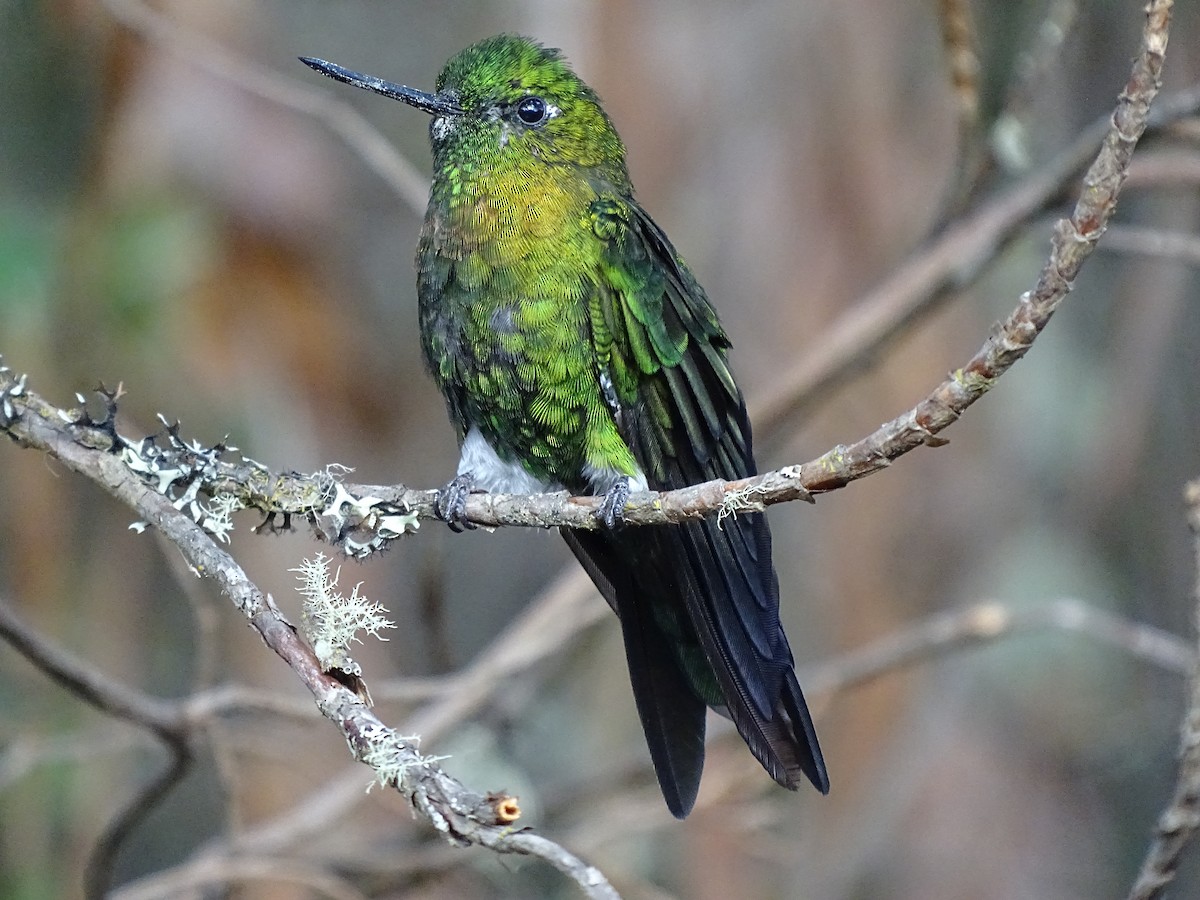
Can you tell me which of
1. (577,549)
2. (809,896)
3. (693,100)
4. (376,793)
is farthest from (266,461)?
(809,896)

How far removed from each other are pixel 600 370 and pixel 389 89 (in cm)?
73

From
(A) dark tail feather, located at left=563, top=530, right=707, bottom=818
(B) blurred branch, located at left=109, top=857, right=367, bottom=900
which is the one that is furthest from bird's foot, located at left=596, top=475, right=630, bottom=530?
(B) blurred branch, located at left=109, top=857, right=367, bottom=900

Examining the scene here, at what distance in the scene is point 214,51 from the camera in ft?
11.1

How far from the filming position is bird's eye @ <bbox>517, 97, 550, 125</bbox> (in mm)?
2846

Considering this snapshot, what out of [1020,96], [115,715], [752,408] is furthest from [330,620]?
[1020,96]

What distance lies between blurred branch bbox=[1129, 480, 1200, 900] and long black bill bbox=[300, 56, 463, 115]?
1.66 metres

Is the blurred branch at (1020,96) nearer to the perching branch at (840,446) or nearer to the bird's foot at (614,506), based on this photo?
the bird's foot at (614,506)

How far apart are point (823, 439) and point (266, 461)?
6.18 ft

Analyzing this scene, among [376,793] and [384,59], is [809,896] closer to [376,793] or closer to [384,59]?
[376,793]

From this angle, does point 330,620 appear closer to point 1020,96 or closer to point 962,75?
point 962,75

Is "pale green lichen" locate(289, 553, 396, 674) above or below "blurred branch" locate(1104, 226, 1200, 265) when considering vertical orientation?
below

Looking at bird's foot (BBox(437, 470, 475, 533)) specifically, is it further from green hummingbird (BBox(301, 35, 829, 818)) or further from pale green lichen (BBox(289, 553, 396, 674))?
pale green lichen (BBox(289, 553, 396, 674))

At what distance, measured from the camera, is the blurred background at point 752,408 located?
3.41 metres

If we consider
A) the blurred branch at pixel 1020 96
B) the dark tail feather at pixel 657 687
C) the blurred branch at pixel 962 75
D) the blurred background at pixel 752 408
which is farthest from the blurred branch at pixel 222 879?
the blurred branch at pixel 1020 96
